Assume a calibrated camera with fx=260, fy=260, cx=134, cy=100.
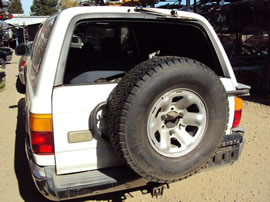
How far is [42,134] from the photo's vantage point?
198 centimetres

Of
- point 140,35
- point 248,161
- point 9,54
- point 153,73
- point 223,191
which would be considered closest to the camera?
point 153,73

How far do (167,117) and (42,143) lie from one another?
3.28ft

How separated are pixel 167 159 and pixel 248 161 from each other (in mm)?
2128

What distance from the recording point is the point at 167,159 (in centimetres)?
204

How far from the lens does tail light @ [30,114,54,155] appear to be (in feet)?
6.36

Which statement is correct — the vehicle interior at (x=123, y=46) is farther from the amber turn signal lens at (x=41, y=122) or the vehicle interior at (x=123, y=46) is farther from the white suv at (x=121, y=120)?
the amber turn signal lens at (x=41, y=122)

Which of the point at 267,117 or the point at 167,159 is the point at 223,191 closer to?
the point at 167,159

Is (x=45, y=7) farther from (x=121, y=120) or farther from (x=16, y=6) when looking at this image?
(x=121, y=120)

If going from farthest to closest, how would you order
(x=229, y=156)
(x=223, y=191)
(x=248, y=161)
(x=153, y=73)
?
1. (x=248, y=161)
2. (x=223, y=191)
3. (x=229, y=156)
4. (x=153, y=73)

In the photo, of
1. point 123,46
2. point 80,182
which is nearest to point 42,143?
point 80,182

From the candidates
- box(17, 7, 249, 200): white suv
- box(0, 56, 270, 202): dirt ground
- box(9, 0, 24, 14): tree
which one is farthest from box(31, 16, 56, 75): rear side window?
box(9, 0, 24, 14): tree

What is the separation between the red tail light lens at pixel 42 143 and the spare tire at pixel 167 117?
18.9 inches

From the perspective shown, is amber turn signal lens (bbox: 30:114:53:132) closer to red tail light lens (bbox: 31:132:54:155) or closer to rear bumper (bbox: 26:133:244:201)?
red tail light lens (bbox: 31:132:54:155)

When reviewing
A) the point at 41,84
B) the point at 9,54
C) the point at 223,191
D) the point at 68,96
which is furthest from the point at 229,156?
the point at 9,54
